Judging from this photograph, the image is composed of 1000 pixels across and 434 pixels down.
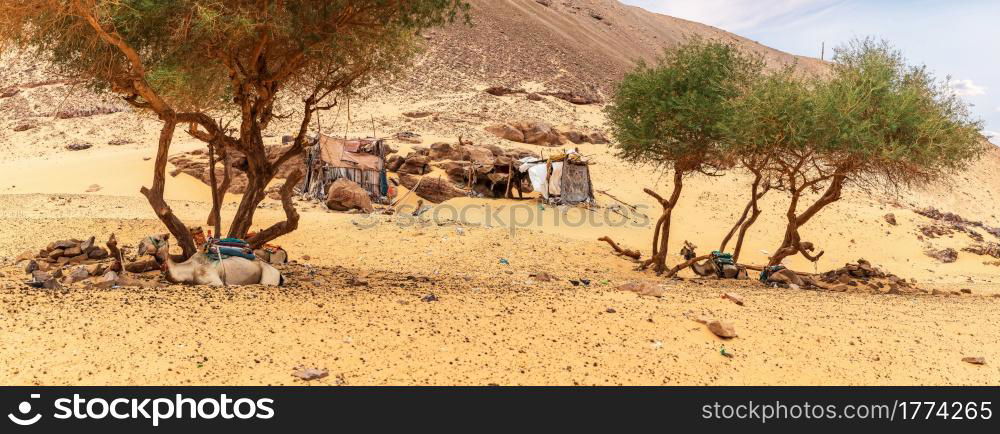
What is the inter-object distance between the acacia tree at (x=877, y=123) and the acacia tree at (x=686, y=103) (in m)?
1.38

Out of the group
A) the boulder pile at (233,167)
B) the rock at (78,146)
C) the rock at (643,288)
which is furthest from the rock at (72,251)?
the rock at (78,146)

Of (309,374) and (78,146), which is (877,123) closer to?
(309,374)

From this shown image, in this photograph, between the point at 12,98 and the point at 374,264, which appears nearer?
the point at 374,264

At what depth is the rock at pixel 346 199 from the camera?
64.9 feet

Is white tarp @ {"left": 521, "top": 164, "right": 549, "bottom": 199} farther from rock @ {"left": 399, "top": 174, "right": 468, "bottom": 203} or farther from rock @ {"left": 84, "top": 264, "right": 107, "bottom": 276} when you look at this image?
rock @ {"left": 84, "top": 264, "right": 107, "bottom": 276}

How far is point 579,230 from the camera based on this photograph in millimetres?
20172

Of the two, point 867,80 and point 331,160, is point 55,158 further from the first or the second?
point 867,80

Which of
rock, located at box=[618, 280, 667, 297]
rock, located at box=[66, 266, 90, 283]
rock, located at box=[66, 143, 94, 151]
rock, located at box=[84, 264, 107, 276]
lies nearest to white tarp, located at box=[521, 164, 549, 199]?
rock, located at box=[618, 280, 667, 297]

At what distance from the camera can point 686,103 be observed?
13242mm

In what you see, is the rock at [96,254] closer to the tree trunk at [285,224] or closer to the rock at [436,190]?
the tree trunk at [285,224]

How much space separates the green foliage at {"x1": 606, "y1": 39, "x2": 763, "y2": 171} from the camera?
43.4 ft

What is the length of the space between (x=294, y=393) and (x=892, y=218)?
23887mm

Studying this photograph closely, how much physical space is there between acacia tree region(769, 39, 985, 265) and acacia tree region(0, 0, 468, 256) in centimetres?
610

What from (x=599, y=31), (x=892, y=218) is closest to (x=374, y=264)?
(x=892, y=218)
